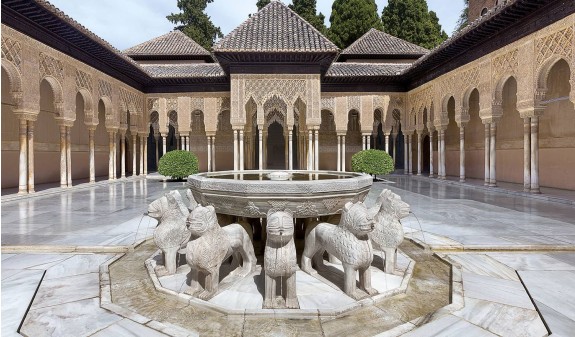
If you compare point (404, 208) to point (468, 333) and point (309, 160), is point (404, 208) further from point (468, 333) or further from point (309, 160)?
point (309, 160)

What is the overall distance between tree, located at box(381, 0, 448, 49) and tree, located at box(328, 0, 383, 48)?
1.41 metres

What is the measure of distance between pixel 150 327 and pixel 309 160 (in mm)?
14606

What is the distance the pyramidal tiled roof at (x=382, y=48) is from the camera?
20594 mm

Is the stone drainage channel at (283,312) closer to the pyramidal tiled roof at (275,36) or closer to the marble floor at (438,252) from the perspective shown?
the marble floor at (438,252)

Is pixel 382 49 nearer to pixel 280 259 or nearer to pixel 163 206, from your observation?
pixel 163 206

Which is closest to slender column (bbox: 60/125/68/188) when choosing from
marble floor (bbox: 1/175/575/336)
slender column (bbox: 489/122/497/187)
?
marble floor (bbox: 1/175/575/336)

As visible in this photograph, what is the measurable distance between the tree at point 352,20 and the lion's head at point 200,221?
28.5m

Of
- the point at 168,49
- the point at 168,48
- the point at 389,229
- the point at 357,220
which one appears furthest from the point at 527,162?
the point at 168,48

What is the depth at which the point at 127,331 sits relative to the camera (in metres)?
2.23

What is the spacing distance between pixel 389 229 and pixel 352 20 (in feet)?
93.4

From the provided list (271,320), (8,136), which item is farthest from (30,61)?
(271,320)

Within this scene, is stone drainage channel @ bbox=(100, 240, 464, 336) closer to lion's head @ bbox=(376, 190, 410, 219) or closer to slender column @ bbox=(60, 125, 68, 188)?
lion's head @ bbox=(376, 190, 410, 219)

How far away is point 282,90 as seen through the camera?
1521cm

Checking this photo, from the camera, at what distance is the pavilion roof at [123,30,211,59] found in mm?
20359
